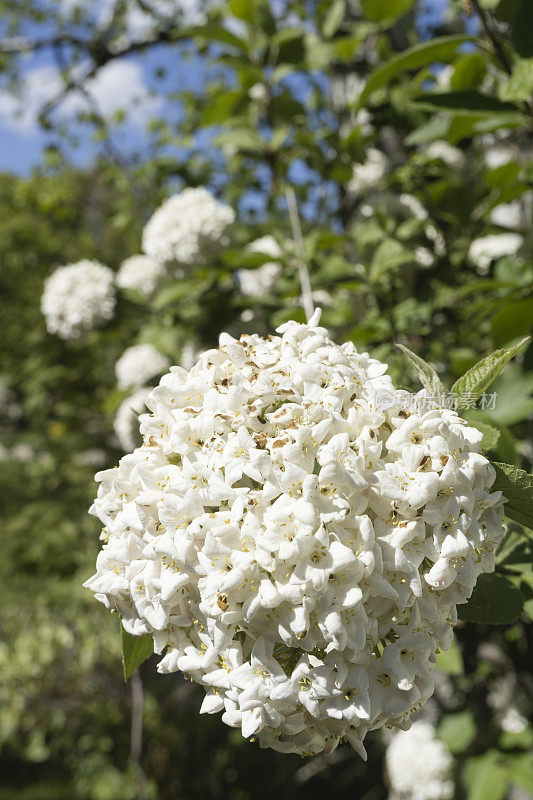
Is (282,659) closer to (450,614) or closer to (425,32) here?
(450,614)

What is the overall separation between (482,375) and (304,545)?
45 cm

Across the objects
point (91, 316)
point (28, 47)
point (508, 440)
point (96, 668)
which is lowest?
point (96, 668)

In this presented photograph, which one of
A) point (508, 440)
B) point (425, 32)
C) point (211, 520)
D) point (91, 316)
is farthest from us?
point (425, 32)

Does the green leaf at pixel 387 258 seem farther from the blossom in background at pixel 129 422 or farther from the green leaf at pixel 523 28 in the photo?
the blossom in background at pixel 129 422

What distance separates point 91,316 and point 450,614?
2358mm

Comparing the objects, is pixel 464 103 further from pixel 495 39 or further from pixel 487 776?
pixel 487 776

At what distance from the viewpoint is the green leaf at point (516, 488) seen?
3.15 feet

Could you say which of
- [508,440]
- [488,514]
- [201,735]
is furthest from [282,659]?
[201,735]

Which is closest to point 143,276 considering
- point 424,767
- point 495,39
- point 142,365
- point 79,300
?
point 79,300

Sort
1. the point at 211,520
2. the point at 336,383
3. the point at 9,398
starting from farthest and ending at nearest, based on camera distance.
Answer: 1. the point at 9,398
2. the point at 336,383
3. the point at 211,520

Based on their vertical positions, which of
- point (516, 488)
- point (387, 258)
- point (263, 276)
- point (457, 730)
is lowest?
point (457, 730)

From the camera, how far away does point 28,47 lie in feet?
11.1

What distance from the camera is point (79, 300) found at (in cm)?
292

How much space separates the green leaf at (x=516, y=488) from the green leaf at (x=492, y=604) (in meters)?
0.14
